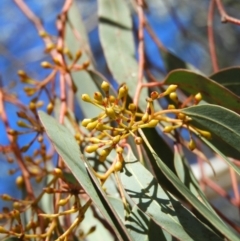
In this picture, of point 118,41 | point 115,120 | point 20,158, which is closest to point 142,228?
point 115,120

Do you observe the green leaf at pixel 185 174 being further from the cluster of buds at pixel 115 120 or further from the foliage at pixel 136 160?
the cluster of buds at pixel 115 120

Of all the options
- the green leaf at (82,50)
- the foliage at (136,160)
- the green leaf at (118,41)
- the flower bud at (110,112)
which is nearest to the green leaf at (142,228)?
the foliage at (136,160)

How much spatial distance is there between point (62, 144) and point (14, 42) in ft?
10.3

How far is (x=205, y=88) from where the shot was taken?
0.84m

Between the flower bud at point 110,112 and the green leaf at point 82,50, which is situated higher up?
the green leaf at point 82,50

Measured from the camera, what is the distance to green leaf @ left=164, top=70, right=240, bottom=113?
0.80m

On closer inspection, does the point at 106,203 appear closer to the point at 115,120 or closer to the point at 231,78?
the point at 115,120

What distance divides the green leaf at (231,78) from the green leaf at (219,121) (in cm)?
13

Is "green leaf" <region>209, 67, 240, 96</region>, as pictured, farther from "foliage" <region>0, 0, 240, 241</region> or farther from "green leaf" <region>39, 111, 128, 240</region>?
"green leaf" <region>39, 111, 128, 240</region>

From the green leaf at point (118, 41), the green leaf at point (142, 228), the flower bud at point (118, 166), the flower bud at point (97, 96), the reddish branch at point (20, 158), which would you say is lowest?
the green leaf at point (142, 228)

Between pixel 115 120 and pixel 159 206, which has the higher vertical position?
pixel 115 120

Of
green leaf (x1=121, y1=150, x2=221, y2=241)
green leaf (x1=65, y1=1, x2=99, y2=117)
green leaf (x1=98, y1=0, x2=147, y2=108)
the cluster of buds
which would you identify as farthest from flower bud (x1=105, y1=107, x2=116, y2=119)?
green leaf (x1=65, y1=1, x2=99, y2=117)

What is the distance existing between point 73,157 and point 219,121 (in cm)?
20

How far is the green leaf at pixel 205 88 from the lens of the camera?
80 cm
